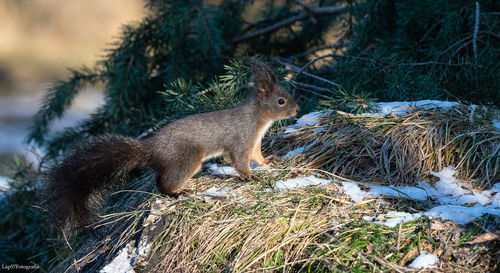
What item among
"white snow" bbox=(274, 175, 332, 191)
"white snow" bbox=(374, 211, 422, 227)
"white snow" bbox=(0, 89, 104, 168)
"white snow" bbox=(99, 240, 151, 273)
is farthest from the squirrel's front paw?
"white snow" bbox=(0, 89, 104, 168)

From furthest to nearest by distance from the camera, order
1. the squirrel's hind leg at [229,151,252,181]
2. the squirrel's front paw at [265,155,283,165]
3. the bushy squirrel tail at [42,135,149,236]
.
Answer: the squirrel's front paw at [265,155,283,165] < the squirrel's hind leg at [229,151,252,181] < the bushy squirrel tail at [42,135,149,236]

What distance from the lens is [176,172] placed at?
2.16 m

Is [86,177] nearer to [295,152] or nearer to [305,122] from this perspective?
[295,152]

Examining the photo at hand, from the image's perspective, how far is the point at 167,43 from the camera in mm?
3281

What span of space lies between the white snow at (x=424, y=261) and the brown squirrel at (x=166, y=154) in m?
0.95

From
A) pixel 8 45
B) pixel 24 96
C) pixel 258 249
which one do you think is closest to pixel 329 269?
pixel 258 249

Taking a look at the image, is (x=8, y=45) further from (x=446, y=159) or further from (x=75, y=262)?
(x=446, y=159)

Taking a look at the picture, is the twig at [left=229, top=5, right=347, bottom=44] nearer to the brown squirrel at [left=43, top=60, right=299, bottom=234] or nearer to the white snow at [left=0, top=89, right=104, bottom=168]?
the brown squirrel at [left=43, top=60, right=299, bottom=234]

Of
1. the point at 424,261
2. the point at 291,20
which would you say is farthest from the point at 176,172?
the point at 291,20

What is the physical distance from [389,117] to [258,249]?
1.13 metres

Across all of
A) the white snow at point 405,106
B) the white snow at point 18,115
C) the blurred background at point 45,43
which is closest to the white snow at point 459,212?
the white snow at point 405,106

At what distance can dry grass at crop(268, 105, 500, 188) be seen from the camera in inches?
78.5

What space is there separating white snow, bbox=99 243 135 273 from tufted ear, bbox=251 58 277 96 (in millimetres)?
1273

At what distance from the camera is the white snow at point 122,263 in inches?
64.7
